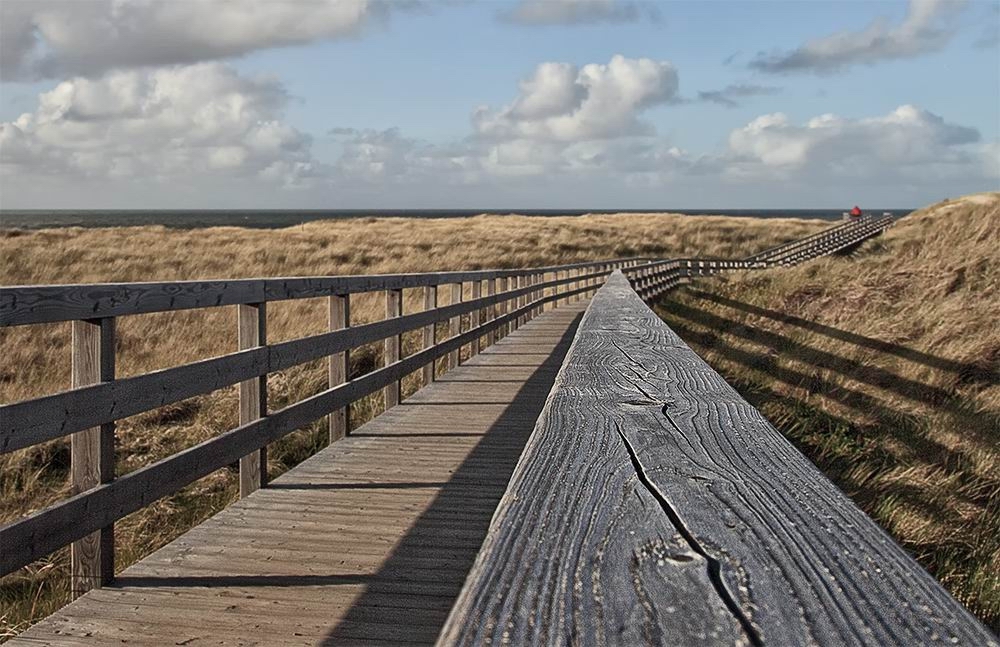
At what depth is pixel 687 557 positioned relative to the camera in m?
1.21

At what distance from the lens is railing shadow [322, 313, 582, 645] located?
326cm

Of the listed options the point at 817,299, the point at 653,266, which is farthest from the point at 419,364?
the point at 653,266

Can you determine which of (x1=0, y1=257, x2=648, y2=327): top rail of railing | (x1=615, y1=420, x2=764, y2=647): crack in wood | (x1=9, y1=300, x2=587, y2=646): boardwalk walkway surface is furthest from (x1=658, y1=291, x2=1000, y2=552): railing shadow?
(x1=615, y1=420, x2=764, y2=647): crack in wood

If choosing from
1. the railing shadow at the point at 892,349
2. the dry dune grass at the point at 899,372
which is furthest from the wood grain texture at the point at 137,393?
the railing shadow at the point at 892,349

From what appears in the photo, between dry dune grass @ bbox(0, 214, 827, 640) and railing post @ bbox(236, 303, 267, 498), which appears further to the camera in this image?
dry dune grass @ bbox(0, 214, 827, 640)

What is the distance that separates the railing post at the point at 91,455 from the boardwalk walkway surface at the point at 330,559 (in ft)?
0.35

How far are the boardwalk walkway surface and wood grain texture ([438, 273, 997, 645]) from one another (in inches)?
66.5

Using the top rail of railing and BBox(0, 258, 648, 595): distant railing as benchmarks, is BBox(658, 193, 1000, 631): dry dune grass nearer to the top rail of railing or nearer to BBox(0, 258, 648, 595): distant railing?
BBox(0, 258, 648, 595): distant railing

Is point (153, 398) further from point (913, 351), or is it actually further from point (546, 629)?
point (913, 351)

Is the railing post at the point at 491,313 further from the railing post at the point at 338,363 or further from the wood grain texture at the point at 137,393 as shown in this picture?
the wood grain texture at the point at 137,393

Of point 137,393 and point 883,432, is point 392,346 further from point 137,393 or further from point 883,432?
point 883,432

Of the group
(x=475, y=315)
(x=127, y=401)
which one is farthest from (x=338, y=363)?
(x=475, y=315)

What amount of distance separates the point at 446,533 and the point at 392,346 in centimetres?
372

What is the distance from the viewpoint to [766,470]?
1.70m
